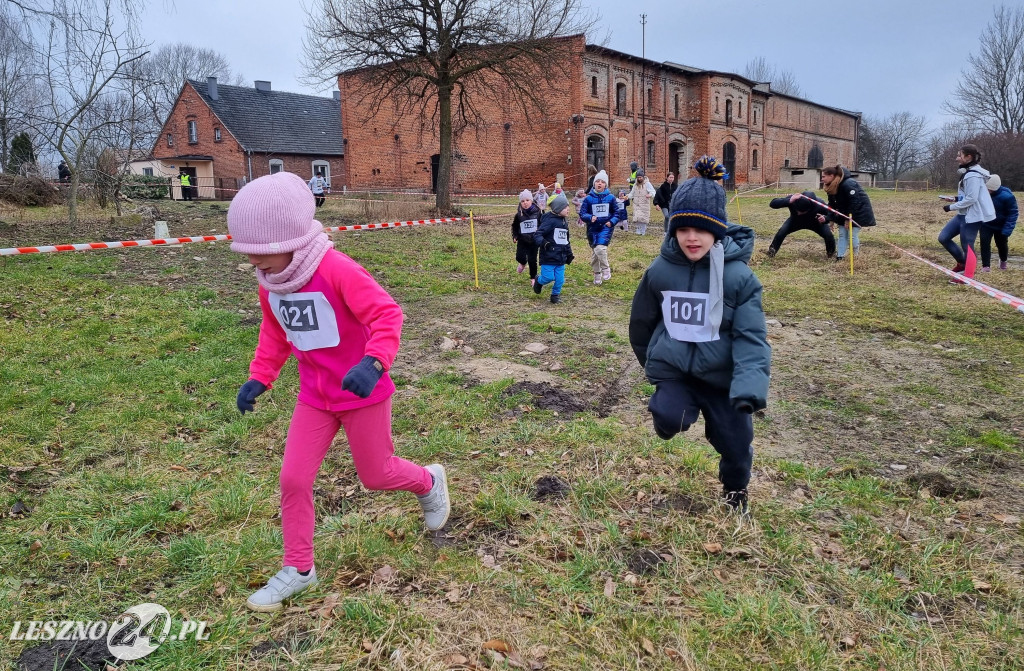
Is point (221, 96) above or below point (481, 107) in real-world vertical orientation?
above

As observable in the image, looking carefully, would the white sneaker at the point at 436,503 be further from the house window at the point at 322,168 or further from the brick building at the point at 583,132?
the house window at the point at 322,168

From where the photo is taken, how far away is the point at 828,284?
35.6 ft

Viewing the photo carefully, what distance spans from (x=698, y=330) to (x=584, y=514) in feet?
4.09

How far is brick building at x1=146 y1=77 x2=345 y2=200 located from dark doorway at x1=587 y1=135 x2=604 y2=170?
20013 mm

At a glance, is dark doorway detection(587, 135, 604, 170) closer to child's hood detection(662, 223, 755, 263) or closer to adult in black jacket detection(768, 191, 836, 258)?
adult in black jacket detection(768, 191, 836, 258)

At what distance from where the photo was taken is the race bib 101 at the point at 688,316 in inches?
125

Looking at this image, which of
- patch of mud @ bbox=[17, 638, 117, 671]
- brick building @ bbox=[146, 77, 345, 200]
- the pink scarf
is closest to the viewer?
patch of mud @ bbox=[17, 638, 117, 671]

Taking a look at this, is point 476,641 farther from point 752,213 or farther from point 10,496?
point 752,213

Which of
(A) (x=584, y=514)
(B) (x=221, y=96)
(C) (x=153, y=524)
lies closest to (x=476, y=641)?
(A) (x=584, y=514)

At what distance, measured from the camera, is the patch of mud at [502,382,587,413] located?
552 centimetres

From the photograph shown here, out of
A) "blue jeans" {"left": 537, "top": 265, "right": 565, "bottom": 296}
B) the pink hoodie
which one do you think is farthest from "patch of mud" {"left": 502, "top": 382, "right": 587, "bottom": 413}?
"blue jeans" {"left": 537, "top": 265, "right": 565, "bottom": 296}

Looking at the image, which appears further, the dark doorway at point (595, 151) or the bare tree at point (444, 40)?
the dark doorway at point (595, 151)

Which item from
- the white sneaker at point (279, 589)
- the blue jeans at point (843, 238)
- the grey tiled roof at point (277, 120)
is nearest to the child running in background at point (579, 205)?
the blue jeans at point (843, 238)

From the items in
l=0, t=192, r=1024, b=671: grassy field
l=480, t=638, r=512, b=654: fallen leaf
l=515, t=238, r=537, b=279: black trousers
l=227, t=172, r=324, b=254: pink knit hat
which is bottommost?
l=480, t=638, r=512, b=654: fallen leaf
